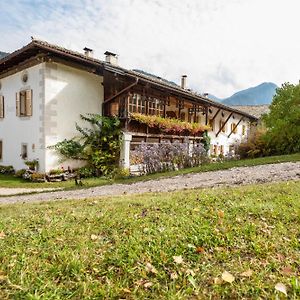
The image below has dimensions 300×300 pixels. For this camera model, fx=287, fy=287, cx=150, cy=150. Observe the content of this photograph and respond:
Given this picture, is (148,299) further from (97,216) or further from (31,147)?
(31,147)

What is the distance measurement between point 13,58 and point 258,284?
15.7 meters

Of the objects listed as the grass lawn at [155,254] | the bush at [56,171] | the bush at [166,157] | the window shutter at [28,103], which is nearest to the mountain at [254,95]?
the bush at [166,157]

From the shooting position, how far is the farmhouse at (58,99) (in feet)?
44.1

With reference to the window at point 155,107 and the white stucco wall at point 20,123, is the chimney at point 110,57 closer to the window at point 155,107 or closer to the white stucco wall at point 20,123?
the window at point 155,107

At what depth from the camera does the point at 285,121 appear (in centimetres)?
1434

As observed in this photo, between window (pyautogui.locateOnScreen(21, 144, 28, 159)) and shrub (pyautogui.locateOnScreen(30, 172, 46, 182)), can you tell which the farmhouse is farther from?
shrub (pyautogui.locateOnScreen(30, 172, 46, 182))

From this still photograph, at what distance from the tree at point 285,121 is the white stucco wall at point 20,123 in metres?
11.6

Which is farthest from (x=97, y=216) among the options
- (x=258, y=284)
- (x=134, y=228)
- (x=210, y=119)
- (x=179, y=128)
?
(x=210, y=119)

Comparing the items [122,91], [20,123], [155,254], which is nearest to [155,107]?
[122,91]

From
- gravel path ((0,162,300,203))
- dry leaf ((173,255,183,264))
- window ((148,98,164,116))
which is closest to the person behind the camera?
dry leaf ((173,255,183,264))

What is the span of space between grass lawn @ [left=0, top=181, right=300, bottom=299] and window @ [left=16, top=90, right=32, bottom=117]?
11677mm

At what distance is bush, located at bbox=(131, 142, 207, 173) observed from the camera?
12.0 meters

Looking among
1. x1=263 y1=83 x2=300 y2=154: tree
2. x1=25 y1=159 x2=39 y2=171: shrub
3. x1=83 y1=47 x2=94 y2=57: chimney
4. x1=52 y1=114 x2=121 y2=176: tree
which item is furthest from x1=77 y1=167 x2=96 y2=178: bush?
x1=263 y1=83 x2=300 y2=154: tree

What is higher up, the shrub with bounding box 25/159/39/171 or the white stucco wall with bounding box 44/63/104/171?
the white stucco wall with bounding box 44/63/104/171
